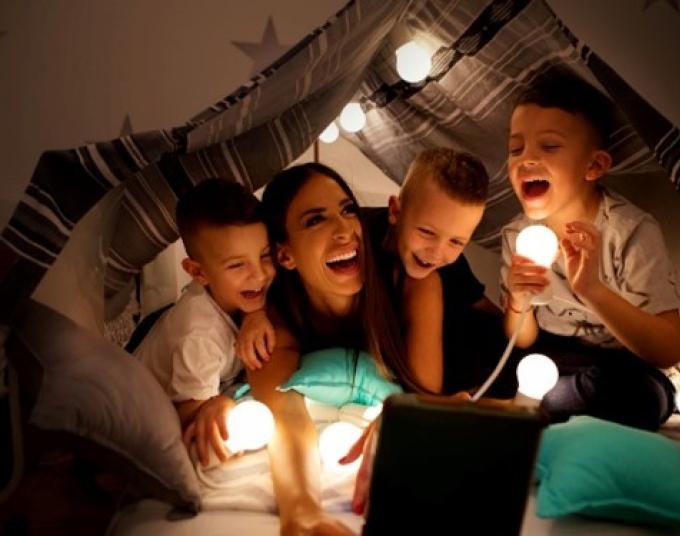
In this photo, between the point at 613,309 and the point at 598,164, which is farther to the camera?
the point at 598,164

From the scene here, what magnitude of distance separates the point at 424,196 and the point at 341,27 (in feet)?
1.13

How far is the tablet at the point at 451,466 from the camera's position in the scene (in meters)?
0.62

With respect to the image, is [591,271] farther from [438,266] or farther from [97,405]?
[97,405]

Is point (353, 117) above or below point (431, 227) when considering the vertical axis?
above

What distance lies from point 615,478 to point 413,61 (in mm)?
871

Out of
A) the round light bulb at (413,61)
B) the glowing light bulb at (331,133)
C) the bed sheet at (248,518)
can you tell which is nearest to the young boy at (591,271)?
the round light bulb at (413,61)

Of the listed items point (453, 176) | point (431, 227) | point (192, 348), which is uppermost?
point (453, 176)

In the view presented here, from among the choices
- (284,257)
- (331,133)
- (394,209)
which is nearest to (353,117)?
(331,133)

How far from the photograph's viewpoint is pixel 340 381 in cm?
115

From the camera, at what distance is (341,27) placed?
3.32 ft

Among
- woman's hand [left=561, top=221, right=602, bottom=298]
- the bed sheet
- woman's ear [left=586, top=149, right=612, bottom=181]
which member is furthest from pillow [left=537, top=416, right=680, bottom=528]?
woman's ear [left=586, top=149, right=612, bottom=181]

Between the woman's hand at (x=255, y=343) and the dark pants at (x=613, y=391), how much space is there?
1.71ft

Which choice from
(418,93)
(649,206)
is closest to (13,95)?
(418,93)

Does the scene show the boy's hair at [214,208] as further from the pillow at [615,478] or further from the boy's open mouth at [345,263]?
the pillow at [615,478]
